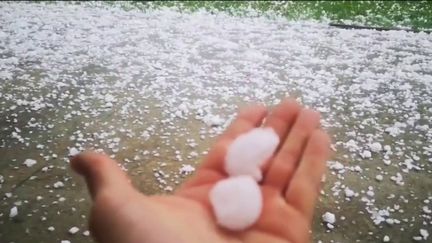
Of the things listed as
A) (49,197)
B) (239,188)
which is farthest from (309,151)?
(49,197)

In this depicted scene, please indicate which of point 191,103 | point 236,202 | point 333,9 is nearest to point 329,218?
point 236,202

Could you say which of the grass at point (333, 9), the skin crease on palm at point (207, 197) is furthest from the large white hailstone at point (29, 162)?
the grass at point (333, 9)

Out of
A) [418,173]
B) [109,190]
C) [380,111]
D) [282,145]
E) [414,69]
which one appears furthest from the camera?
[414,69]

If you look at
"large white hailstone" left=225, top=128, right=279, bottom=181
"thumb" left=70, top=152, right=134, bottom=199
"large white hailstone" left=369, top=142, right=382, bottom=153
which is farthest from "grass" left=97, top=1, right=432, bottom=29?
"thumb" left=70, top=152, right=134, bottom=199

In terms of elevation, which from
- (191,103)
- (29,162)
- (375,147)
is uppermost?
(375,147)

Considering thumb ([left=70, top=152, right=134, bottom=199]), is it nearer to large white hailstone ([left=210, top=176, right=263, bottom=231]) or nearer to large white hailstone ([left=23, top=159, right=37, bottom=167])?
large white hailstone ([left=210, top=176, right=263, bottom=231])

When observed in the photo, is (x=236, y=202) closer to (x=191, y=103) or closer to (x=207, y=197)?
(x=207, y=197)

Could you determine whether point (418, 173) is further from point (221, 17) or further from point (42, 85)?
point (221, 17)

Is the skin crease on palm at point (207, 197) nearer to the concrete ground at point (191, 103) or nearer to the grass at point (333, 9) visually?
the concrete ground at point (191, 103)
